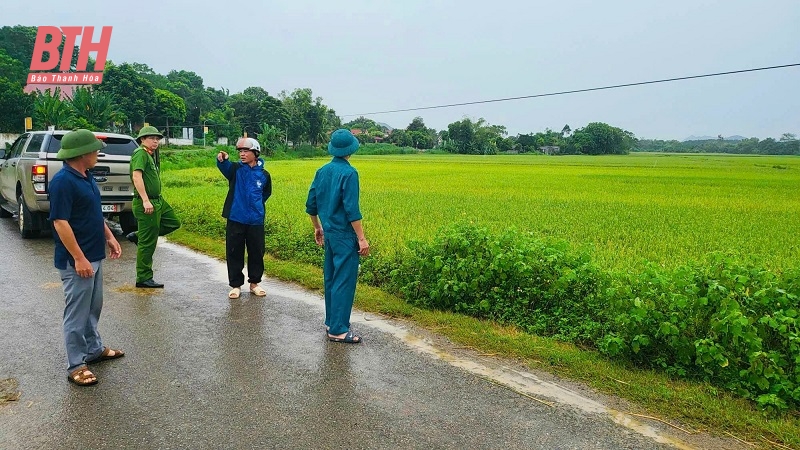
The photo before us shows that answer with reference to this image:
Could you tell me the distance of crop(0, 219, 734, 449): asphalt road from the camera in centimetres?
304

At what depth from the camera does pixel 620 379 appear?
12.6 feet

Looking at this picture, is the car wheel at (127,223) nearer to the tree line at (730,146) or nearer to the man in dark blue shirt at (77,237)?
the man in dark blue shirt at (77,237)

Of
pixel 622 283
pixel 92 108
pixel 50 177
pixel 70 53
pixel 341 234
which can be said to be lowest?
pixel 622 283

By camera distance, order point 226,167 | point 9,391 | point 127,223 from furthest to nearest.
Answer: point 127,223 → point 226,167 → point 9,391

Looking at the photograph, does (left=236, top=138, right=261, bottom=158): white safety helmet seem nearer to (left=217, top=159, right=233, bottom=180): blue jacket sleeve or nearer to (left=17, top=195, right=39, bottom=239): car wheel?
(left=217, top=159, right=233, bottom=180): blue jacket sleeve

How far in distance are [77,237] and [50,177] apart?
20.2ft

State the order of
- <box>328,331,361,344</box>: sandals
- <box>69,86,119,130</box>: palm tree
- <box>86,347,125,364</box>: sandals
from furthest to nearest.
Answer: <box>69,86,119,130</box>: palm tree < <box>328,331,361,344</box>: sandals < <box>86,347,125,364</box>: sandals

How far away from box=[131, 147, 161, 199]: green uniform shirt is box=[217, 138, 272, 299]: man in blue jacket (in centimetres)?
82

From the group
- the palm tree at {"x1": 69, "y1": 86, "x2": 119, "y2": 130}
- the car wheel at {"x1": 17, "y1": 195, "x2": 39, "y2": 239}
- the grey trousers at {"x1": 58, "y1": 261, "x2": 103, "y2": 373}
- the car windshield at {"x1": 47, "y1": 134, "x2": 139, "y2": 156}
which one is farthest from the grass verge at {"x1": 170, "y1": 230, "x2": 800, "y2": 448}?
the palm tree at {"x1": 69, "y1": 86, "x2": 119, "y2": 130}

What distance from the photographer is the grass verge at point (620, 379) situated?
3.20 meters

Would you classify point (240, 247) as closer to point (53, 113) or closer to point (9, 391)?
point (9, 391)

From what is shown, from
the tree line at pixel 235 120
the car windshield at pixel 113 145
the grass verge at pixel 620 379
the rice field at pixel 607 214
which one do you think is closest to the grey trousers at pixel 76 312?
the grass verge at pixel 620 379

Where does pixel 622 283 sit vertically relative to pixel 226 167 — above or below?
below

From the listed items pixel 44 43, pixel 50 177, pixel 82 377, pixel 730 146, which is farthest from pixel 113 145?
pixel 44 43
